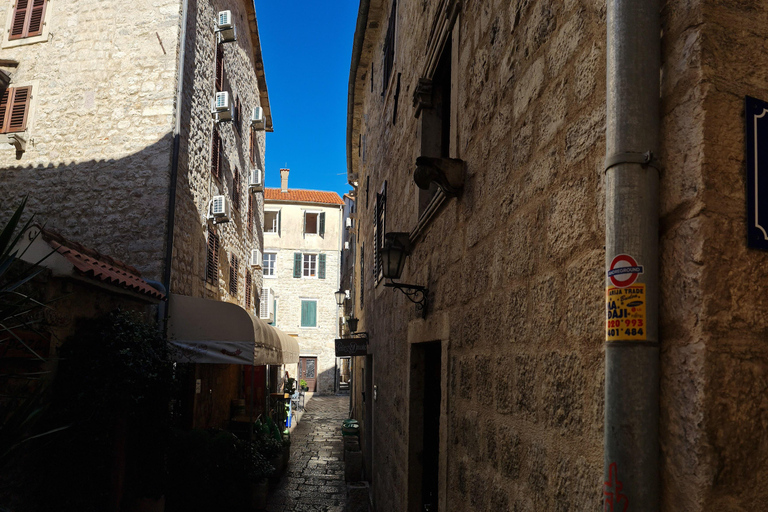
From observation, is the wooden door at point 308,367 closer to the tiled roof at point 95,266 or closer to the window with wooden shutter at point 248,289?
the window with wooden shutter at point 248,289

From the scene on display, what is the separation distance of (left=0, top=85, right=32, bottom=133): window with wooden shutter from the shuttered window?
104cm

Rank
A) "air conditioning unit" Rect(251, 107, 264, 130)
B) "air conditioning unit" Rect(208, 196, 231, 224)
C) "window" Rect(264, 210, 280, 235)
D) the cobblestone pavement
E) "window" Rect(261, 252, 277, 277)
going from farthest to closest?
"window" Rect(264, 210, 280, 235) → "window" Rect(261, 252, 277, 277) → "air conditioning unit" Rect(251, 107, 264, 130) → "air conditioning unit" Rect(208, 196, 231, 224) → the cobblestone pavement

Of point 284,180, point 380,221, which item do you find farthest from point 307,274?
point 380,221

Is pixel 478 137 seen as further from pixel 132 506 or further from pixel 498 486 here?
pixel 132 506

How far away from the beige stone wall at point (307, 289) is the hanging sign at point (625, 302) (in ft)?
99.9

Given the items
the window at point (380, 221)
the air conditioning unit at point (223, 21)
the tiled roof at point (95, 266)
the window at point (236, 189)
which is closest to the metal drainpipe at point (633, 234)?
the tiled roof at point (95, 266)

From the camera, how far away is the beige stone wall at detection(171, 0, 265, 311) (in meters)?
9.30

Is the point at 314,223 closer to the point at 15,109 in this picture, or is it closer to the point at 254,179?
the point at 254,179

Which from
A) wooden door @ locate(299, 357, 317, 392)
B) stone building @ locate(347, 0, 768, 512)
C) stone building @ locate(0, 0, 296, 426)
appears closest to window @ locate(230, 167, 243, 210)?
stone building @ locate(0, 0, 296, 426)

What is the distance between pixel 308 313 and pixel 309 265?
8.87ft

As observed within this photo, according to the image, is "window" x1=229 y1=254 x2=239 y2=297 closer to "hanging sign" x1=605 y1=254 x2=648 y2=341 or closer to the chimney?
"hanging sign" x1=605 y1=254 x2=648 y2=341

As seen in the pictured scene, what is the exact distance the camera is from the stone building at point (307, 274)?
105 feet

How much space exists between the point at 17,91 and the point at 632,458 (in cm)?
1078

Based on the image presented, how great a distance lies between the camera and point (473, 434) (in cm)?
287
